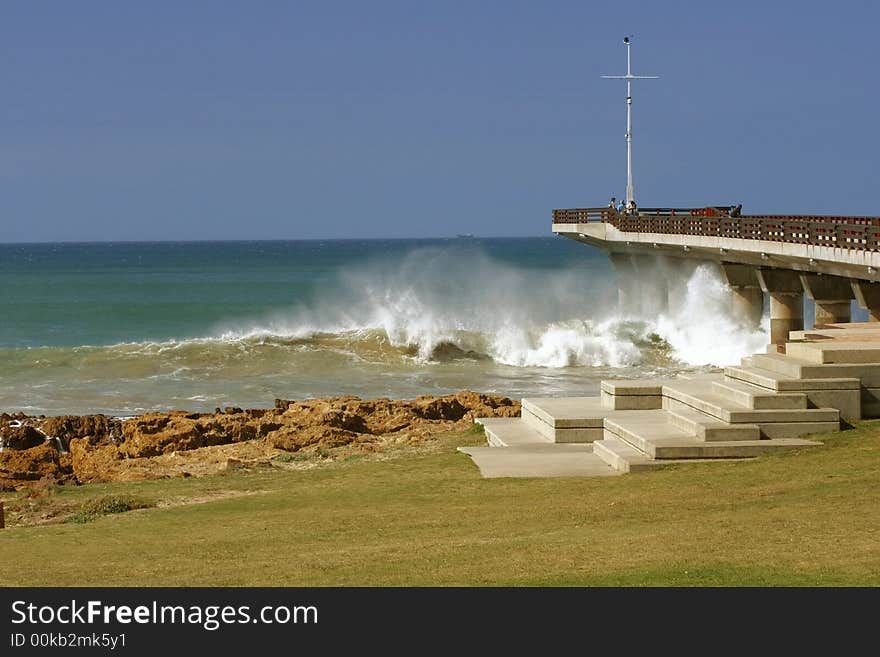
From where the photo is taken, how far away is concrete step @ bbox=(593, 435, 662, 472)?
18.1m

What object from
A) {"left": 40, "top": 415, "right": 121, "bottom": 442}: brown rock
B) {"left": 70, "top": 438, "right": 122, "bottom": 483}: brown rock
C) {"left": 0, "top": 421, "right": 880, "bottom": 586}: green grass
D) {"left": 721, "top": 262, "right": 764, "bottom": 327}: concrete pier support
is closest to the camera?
{"left": 0, "top": 421, "right": 880, "bottom": 586}: green grass

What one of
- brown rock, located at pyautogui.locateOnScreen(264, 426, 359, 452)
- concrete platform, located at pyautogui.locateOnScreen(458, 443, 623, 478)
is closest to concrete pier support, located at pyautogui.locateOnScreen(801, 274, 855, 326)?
brown rock, located at pyautogui.locateOnScreen(264, 426, 359, 452)

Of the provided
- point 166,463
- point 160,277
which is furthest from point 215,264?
point 166,463

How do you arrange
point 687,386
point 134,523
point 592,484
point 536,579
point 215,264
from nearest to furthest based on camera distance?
point 536,579 → point 134,523 → point 592,484 → point 687,386 → point 215,264

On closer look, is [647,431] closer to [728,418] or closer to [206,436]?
[728,418]

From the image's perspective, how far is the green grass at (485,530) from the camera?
475 inches

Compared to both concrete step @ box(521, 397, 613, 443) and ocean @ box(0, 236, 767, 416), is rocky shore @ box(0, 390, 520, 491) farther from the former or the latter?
ocean @ box(0, 236, 767, 416)

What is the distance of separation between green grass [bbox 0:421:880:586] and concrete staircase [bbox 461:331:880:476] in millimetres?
430

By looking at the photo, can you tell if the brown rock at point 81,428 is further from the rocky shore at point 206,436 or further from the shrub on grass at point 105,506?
the shrub on grass at point 105,506

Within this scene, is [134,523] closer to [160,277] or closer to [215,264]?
[160,277]

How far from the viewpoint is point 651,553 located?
41.4 ft

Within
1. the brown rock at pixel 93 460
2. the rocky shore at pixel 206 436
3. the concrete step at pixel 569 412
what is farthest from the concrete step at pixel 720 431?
the brown rock at pixel 93 460

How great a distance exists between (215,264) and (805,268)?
161m

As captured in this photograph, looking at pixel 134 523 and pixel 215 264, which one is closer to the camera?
pixel 134 523
